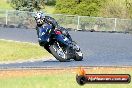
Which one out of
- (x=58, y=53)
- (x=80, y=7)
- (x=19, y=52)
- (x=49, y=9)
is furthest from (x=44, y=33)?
(x=49, y=9)

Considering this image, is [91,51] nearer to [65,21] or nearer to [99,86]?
[99,86]

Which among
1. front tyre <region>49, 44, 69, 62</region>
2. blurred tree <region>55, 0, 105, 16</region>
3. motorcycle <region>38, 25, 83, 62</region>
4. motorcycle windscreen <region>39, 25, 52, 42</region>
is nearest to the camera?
motorcycle windscreen <region>39, 25, 52, 42</region>

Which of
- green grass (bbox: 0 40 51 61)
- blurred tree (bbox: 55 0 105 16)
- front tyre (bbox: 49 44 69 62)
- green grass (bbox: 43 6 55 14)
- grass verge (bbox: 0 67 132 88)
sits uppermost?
grass verge (bbox: 0 67 132 88)

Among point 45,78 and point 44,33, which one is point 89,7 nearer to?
point 44,33

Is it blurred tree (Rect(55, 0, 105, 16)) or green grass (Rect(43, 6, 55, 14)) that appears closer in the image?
blurred tree (Rect(55, 0, 105, 16))

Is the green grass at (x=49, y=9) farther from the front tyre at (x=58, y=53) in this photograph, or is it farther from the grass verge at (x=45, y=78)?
the grass verge at (x=45, y=78)

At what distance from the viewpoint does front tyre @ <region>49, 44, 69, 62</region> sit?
17781 millimetres

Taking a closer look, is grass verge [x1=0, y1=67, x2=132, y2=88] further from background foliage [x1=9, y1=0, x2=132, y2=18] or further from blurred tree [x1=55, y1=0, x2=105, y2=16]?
blurred tree [x1=55, y1=0, x2=105, y2=16]

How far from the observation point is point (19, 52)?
2450 cm

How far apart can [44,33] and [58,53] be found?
147cm

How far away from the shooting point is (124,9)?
5025 cm

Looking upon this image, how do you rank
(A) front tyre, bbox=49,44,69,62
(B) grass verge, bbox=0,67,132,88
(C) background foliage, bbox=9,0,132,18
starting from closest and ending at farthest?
(B) grass verge, bbox=0,67,132,88 < (A) front tyre, bbox=49,44,69,62 < (C) background foliage, bbox=9,0,132,18

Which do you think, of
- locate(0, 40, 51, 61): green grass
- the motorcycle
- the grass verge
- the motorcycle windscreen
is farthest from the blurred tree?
the grass verge

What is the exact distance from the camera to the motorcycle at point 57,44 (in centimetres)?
1697
